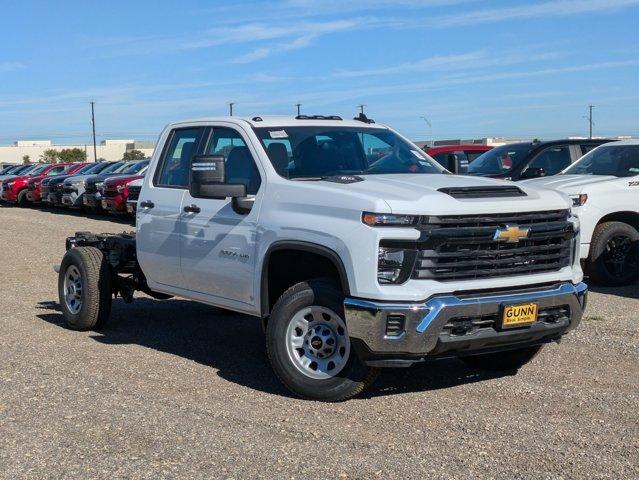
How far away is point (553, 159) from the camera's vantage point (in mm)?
14484

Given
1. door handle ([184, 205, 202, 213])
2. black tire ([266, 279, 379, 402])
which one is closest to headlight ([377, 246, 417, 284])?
black tire ([266, 279, 379, 402])

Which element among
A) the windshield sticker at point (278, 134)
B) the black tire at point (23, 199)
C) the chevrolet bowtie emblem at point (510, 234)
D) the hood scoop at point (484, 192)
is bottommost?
the black tire at point (23, 199)

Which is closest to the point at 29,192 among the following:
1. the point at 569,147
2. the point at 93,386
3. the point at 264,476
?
the point at 569,147

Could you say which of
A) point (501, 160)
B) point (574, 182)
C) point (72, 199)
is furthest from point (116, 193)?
point (574, 182)

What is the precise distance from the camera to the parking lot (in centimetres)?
512

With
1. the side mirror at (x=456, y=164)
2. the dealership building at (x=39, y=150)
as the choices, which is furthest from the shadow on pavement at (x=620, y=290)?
the dealership building at (x=39, y=150)

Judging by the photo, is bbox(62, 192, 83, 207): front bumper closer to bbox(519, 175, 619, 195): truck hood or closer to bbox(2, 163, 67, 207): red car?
bbox(2, 163, 67, 207): red car

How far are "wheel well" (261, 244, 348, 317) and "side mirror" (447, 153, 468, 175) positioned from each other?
1.99 metres

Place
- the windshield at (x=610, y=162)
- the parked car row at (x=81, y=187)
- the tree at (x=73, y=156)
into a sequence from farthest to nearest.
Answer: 1. the tree at (x=73, y=156)
2. the parked car row at (x=81, y=187)
3. the windshield at (x=610, y=162)

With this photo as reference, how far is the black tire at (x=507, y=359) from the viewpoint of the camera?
723cm

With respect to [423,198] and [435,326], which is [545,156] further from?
[435,326]

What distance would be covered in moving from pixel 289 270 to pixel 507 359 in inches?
75.1

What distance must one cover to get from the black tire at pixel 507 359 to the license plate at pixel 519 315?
1030mm

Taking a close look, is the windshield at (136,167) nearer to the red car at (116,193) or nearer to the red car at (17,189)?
the red car at (116,193)
